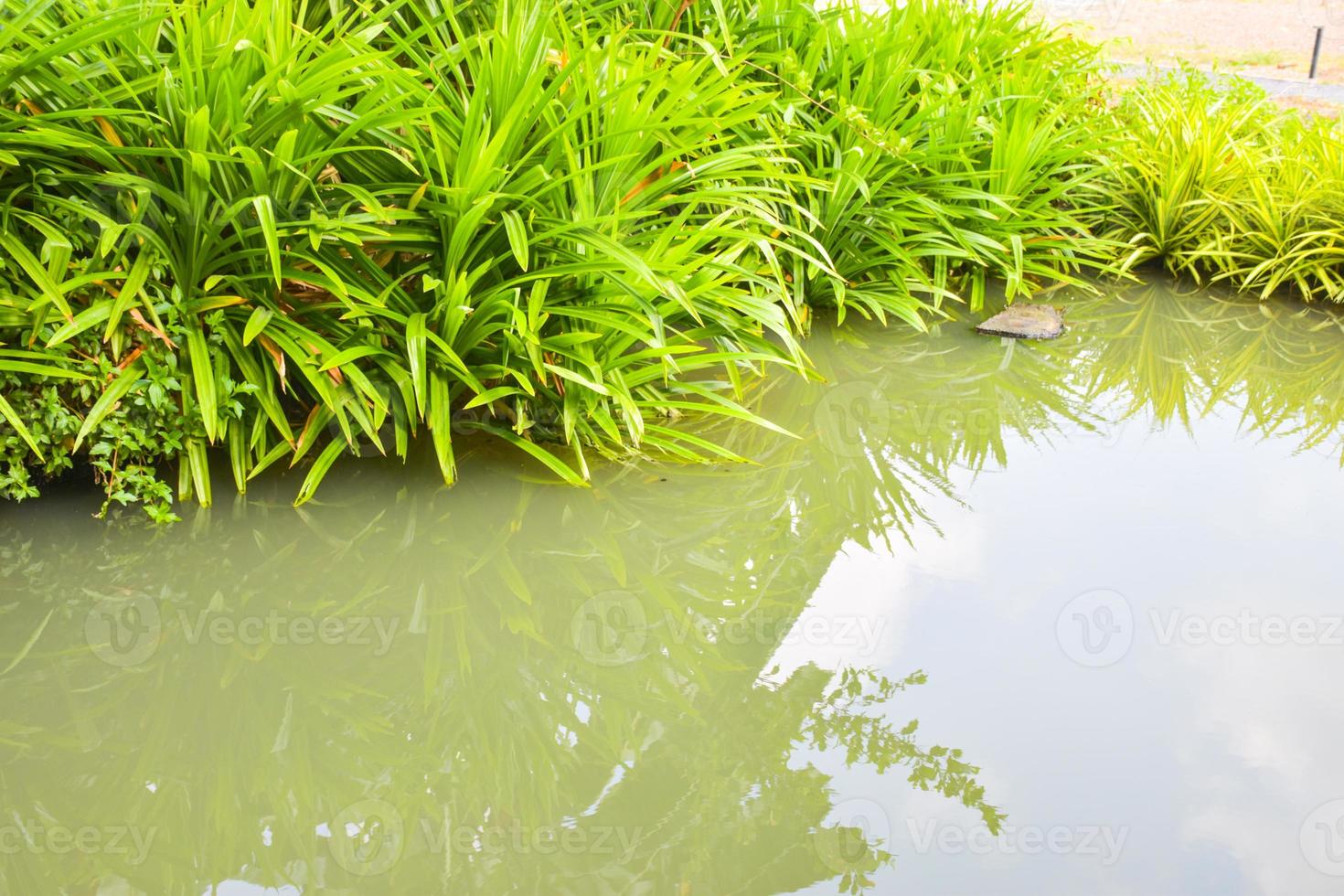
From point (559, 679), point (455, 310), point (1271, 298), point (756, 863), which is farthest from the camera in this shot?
point (1271, 298)

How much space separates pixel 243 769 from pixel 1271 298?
396 centimetres

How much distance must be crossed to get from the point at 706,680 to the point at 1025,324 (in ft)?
Result: 7.38

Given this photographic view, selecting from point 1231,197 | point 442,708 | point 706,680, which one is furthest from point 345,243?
point 1231,197

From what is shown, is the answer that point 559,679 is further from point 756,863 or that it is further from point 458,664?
point 756,863

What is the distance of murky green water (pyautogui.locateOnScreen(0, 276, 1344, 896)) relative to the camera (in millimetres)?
1491

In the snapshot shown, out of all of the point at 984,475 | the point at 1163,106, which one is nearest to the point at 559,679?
the point at 984,475

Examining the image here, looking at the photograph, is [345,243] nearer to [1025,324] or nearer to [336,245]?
[336,245]

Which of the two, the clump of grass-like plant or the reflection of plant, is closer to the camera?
the reflection of plant

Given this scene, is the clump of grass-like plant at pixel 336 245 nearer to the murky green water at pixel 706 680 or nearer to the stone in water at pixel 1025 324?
the murky green water at pixel 706 680

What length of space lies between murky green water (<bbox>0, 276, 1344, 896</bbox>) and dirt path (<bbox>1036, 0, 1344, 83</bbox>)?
6.61 meters

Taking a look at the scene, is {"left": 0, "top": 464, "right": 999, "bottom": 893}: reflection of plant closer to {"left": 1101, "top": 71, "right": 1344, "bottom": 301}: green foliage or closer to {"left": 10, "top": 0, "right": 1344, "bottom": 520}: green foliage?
{"left": 10, "top": 0, "right": 1344, "bottom": 520}: green foliage

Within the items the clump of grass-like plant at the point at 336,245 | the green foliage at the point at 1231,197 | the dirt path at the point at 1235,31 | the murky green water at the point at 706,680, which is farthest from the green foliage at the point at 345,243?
the dirt path at the point at 1235,31

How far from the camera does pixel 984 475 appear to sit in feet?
8.70

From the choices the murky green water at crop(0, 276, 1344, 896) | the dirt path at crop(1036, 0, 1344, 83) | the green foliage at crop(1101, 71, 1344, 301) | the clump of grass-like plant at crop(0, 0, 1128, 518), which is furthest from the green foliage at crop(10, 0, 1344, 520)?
the dirt path at crop(1036, 0, 1344, 83)
